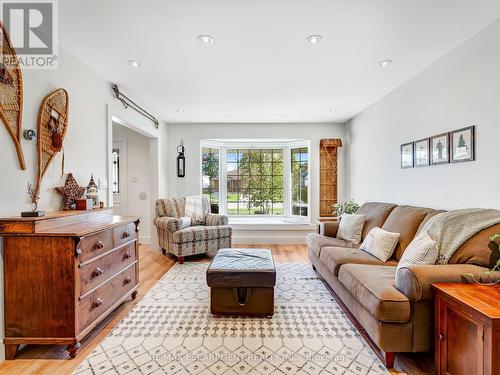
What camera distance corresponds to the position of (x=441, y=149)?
8.70 feet

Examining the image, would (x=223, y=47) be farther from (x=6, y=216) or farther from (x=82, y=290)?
(x=82, y=290)

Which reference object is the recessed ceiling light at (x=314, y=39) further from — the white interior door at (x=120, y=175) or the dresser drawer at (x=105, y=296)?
the white interior door at (x=120, y=175)

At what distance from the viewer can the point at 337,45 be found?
2352mm

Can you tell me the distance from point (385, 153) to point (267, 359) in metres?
Answer: 3.02

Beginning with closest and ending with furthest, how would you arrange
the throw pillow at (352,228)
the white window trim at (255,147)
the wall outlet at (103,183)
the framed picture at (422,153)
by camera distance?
1. the framed picture at (422,153)
2. the wall outlet at (103,183)
3. the throw pillow at (352,228)
4. the white window trim at (255,147)

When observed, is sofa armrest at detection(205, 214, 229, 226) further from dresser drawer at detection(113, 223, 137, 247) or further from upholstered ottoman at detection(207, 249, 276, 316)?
upholstered ottoman at detection(207, 249, 276, 316)

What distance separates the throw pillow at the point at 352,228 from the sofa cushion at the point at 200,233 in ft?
5.92

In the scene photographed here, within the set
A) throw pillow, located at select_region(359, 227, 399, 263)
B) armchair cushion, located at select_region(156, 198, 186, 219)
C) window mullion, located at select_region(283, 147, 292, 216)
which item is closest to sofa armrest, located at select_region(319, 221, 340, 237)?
throw pillow, located at select_region(359, 227, 399, 263)

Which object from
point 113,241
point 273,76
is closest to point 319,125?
point 273,76

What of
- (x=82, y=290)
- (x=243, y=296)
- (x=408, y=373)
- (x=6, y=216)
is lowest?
(x=408, y=373)

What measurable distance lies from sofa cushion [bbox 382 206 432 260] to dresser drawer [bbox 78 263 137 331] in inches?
104

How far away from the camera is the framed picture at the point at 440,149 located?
2.56 metres

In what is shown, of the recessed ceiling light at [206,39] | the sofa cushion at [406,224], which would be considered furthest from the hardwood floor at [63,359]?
the recessed ceiling light at [206,39]

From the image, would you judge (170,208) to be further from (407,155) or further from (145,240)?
(407,155)
